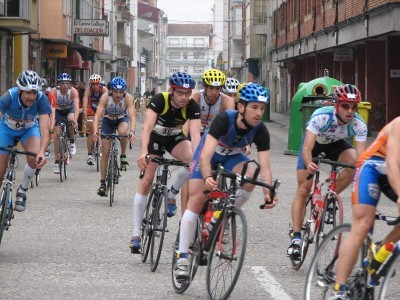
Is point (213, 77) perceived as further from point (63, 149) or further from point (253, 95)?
point (63, 149)

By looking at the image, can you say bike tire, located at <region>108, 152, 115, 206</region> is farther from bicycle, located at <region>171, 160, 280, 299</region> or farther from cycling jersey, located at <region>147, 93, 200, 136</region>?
bicycle, located at <region>171, 160, 280, 299</region>

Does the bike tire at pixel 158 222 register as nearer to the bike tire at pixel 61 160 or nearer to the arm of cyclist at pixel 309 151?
the arm of cyclist at pixel 309 151

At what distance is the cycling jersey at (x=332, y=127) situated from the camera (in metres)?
9.41

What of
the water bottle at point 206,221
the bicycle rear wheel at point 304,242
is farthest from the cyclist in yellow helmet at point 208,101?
the water bottle at point 206,221

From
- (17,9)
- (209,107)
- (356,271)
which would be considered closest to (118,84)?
(209,107)

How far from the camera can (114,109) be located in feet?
52.6

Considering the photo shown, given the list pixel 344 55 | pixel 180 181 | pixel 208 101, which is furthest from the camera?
pixel 344 55

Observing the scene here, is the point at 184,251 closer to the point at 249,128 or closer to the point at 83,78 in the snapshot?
the point at 249,128

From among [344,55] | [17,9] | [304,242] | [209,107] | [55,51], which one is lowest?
[304,242]

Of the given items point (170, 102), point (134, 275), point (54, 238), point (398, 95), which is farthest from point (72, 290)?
point (398, 95)

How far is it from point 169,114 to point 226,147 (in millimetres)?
1648

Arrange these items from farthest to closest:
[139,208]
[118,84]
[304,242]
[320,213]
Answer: [118,84] < [139,208] < [304,242] < [320,213]

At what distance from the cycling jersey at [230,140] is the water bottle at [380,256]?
206 cm

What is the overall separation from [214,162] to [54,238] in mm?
3255
